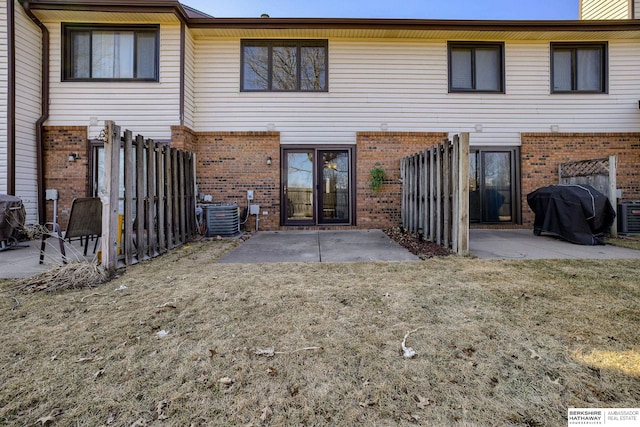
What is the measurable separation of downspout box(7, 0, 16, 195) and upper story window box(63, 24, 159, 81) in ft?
3.30

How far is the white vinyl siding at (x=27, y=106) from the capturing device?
21.5ft

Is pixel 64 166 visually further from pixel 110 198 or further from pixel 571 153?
pixel 571 153

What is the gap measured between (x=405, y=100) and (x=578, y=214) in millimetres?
4583

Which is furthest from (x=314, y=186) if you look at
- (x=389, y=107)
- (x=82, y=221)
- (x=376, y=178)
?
(x=82, y=221)

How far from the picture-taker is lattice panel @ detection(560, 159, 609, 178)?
7.04m

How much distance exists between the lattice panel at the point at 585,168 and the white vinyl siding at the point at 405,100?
3.48ft

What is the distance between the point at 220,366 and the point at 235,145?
22.5 feet

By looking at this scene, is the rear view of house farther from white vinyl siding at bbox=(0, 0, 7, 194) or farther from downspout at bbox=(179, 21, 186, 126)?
white vinyl siding at bbox=(0, 0, 7, 194)

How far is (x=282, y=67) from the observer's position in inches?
313

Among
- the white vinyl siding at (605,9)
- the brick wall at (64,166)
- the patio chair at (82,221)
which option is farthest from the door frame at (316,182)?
the white vinyl siding at (605,9)

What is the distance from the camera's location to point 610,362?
184cm

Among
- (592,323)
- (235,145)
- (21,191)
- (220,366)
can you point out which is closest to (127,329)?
(220,366)

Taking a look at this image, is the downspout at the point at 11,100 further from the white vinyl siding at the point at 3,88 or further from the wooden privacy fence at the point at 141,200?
the wooden privacy fence at the point at 141,200

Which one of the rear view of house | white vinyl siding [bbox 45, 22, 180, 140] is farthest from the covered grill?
white vinyl siding [bbox 45, 22, 180, 140]
